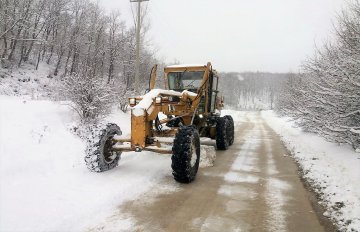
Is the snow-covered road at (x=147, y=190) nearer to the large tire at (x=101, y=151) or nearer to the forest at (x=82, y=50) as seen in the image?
the large tire at (x=101, y=151)

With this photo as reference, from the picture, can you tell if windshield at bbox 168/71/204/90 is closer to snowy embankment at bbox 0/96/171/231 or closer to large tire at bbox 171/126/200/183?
snowy embankment at bbox 0/96/171/231

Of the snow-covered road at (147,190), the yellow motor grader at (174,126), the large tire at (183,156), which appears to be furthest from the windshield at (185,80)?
the large tire at (183,156)

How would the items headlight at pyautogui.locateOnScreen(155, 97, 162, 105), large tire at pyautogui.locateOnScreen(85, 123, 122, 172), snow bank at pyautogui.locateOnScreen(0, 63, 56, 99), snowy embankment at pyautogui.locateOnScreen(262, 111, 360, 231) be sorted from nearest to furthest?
1. snowy embankment at pyautogui.locateOnScreen(262, 111, 360, 231)
2. large tire at pyautogui.locateOnScreen(85, 123, 122, 172)
3. headlight at pyautogui.locateOnScreen(155, 97, 162, 105)
4. snow bank at pyautogui.locateOnScreen(0, 63, 56, 99)

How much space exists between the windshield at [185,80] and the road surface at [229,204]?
10.0ft

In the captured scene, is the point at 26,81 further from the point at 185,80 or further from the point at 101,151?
the point at 101,151

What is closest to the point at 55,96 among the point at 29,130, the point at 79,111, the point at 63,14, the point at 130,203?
the point at 79,111

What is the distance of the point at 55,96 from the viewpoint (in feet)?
47.2

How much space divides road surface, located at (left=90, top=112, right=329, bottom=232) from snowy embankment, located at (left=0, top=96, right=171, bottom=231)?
42 centimetres

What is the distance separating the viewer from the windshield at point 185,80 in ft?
35.1

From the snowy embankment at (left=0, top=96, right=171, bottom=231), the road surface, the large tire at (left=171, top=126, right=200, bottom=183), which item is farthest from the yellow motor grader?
the road surface

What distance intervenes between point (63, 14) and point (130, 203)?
38.7 meters

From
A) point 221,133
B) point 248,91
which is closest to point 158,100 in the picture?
point 221,133

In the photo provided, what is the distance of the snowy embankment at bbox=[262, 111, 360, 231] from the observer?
536 centimetres

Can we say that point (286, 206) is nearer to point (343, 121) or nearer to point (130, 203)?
point (130, 203)
